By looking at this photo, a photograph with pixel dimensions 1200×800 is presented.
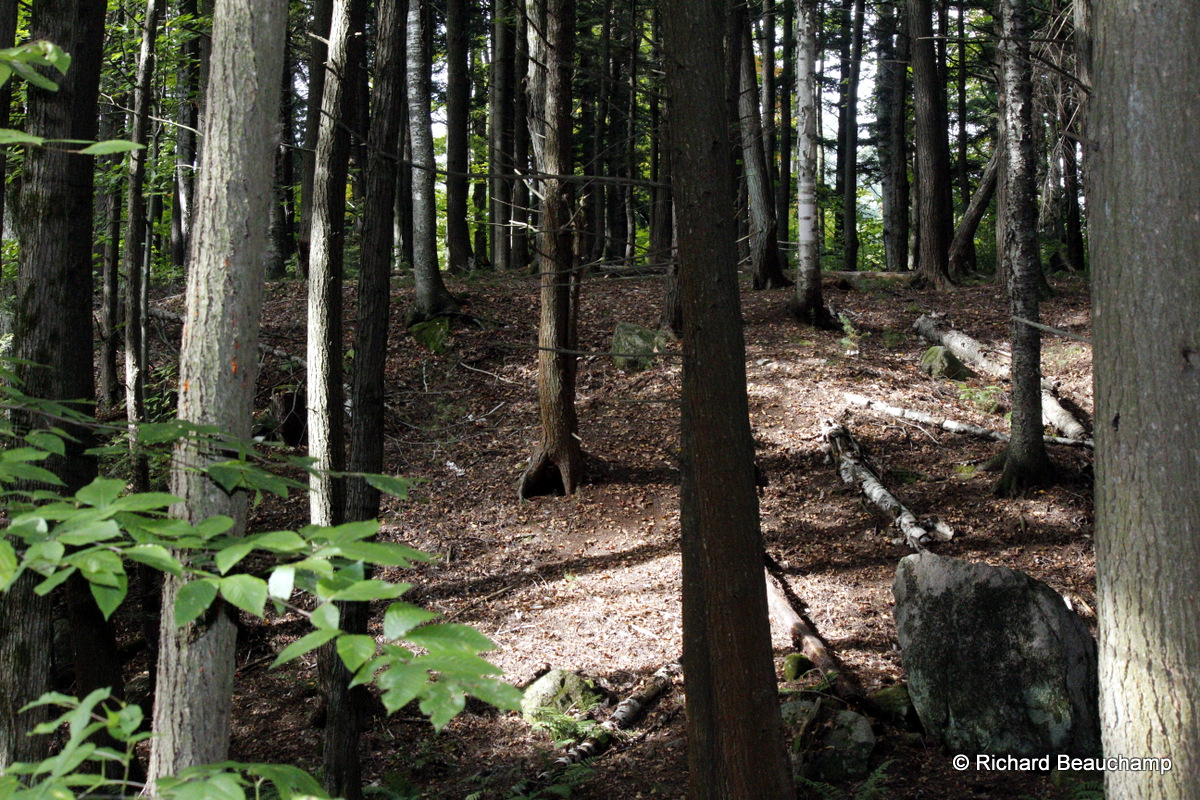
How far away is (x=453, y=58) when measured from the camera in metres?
15.9

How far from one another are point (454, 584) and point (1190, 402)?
22.1ft

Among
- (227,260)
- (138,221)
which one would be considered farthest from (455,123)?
(227,260)

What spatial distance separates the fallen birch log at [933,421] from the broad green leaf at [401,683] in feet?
30.4

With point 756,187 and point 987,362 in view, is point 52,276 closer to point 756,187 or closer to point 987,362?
point 756,187

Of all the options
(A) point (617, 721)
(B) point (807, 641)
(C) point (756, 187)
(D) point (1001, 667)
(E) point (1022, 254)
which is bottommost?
(A) point (617, 721)

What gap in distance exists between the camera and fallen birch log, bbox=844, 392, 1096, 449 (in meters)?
9.79

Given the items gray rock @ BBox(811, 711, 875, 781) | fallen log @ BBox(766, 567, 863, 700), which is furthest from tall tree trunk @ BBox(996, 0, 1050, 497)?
gray rock @ BBox(811, 711, 875, 781)

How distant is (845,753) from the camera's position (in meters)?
5.39

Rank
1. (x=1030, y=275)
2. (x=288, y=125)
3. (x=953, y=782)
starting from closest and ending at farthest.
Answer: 1. (x=953, y=782)
2. (x=1030, y=275)
3. (x=288, y=125)

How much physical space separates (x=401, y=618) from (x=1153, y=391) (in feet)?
11.1

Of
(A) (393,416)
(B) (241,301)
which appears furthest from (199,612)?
(A) (393,416)

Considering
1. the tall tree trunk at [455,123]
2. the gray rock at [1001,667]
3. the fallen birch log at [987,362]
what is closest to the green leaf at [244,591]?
the gray rock at [1001,667]

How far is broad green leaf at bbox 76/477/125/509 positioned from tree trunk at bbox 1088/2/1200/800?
3.78 meters

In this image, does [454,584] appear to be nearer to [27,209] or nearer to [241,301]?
[27,209]
